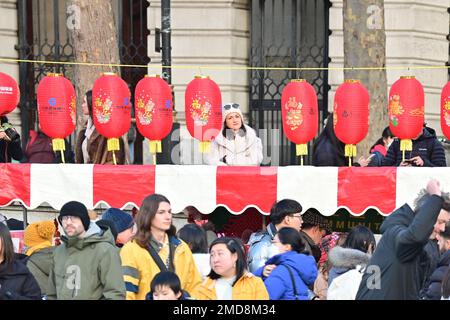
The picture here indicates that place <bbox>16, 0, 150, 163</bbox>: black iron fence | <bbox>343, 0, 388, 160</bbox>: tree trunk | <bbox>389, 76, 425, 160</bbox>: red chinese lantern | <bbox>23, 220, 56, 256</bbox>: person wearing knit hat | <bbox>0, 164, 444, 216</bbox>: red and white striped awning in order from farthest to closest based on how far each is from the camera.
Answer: <bbox>16, 0, 150, 163</bbox>: black iron fence
<bbox>343, 0, 388, 160</bbox>: tree trunk
<bbox>389, 76, 425, 160</bbox>: red chinese lantern
<bbox>0, 164, 444, 216</bbox>: red and white striped awning
<bbox>23, 220, 56, 256</bbox>: person wearing knit hat

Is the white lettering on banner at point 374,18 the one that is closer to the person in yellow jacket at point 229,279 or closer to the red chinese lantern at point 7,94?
the red chinese lantern at point 7,94

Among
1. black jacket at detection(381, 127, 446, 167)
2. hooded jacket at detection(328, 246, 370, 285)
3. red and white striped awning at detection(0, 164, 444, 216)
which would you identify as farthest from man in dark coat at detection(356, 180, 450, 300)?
black jacket at detection(381, 127, 446, 167)

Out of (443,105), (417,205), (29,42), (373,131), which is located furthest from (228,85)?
(417,205)

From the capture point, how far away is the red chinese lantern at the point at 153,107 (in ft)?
38.7

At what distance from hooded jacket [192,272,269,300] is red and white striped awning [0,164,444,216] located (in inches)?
84.7

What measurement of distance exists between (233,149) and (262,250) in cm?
208

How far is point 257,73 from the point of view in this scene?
20.9 m

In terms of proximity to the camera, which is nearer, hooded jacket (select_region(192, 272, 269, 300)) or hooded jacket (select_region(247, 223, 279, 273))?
hooded jacket (select_region(192, 272, 269, 300))

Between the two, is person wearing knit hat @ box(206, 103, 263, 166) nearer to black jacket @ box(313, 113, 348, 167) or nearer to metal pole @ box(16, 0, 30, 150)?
black jacket @ box(313, 113, 348, 167)

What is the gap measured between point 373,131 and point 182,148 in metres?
3.83

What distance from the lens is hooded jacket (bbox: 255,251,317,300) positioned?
9016 millimetres

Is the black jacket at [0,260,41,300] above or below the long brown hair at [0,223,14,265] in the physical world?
below

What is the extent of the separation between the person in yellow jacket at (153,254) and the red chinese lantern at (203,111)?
8.75 feet

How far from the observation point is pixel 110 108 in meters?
11.7
